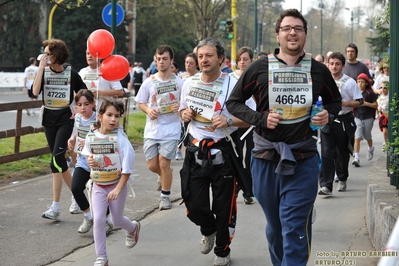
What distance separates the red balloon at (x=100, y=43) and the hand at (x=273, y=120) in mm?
3219

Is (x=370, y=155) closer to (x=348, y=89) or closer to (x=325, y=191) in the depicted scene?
(x=348, y=89)

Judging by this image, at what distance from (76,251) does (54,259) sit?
0.35m

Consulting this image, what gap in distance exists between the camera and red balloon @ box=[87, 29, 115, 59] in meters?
7.65

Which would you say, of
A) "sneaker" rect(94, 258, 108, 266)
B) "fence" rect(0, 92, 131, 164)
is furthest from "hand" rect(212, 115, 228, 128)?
"fence" rect(0, 92, 131, 164)

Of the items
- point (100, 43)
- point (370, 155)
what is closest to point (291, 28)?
point (100, 43)

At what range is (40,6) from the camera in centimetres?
5031

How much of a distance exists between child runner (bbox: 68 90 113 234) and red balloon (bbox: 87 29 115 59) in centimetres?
61

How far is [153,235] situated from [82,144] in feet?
3.93

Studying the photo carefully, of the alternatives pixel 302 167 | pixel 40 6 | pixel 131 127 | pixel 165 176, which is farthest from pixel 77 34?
pixel 302 167

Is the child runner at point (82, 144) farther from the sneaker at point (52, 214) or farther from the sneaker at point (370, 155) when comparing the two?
the sneaker at point (370, 155)

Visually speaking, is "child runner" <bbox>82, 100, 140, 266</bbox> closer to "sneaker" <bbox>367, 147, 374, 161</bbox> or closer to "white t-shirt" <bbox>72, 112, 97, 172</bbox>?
"white t-shirt" <bbox>72, 112, 97, 172</bbox>

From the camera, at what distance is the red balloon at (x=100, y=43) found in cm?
765

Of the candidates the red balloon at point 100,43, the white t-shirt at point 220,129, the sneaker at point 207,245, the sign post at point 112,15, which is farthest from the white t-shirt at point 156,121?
the sign post at point 112,15

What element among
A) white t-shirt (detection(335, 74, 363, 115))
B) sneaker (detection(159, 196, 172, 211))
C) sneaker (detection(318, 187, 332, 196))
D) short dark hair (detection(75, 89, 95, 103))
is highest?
white t-shirt (detection(335, 74, 363, 115))
